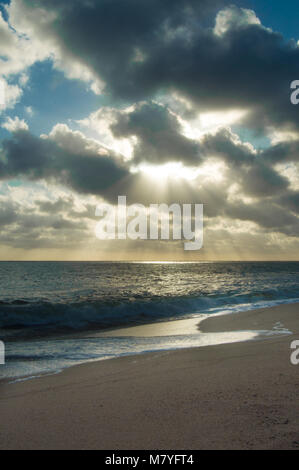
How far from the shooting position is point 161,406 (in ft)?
13.0

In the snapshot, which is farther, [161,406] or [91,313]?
[91,313]

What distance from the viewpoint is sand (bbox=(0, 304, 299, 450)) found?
10.1ft

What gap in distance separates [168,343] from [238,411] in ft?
17.8

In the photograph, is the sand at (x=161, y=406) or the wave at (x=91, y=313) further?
the wave at (x=91, y=313)

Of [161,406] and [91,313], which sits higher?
[161,406]

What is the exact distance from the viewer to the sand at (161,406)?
10.1ft

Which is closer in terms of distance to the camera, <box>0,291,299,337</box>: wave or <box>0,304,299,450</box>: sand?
<box>0,304,299,450</box>: sand

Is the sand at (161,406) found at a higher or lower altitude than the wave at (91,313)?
higher

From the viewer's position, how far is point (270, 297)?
83.2 ft

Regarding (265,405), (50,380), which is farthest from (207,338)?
(265,405)

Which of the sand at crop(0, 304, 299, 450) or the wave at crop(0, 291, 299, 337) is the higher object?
the sand at crop(0, 304, 299, 450)
